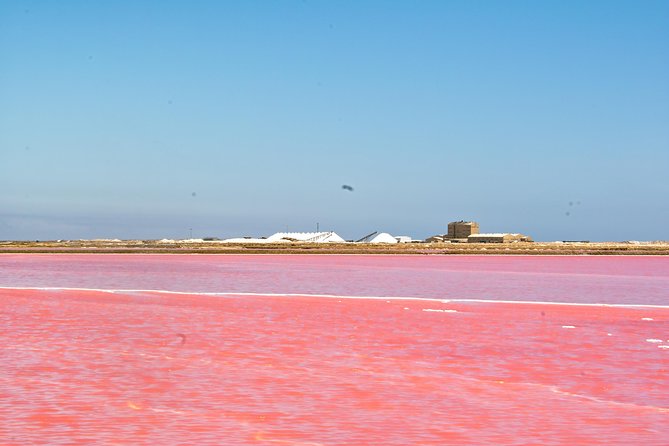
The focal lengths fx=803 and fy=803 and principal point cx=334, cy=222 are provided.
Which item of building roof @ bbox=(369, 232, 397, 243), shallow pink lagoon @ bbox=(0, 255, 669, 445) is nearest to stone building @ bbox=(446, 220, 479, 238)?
building roof @ bbox=(369, 232, 397, 243)

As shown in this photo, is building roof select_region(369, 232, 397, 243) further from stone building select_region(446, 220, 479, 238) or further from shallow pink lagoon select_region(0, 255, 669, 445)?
shallow pink lagoon select_region(0, 255, 669, 445)

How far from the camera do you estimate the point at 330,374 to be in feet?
42.5

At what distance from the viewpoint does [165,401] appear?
1078cm

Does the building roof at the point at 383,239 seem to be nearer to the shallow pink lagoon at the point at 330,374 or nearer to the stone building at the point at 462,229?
the stone building at the point at 462,229

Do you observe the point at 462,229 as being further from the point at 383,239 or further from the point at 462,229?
the point at 383,239

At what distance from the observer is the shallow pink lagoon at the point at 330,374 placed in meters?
9.36

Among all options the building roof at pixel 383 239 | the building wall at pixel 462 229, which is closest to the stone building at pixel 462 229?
the building wall at pixel 462 229

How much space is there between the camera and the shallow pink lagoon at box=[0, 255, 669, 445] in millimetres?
9359

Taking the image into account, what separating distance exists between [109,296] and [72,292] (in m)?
2.47

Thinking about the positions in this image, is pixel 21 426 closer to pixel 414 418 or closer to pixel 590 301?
pixel 414 418

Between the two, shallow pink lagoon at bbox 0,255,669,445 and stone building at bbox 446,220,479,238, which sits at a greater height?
stone building at bbox 446,220,479,238

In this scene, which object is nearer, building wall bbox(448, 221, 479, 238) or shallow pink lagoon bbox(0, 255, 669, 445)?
shallow pink lagoon bbox(0, 255, 669, 445)

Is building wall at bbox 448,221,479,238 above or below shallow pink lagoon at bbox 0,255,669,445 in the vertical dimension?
above

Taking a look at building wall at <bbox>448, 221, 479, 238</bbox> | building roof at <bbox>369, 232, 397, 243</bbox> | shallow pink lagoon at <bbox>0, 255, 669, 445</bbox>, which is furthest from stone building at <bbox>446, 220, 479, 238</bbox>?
shallow pink lagoon at <bbox>0, 255, 669, 445</bbox>
